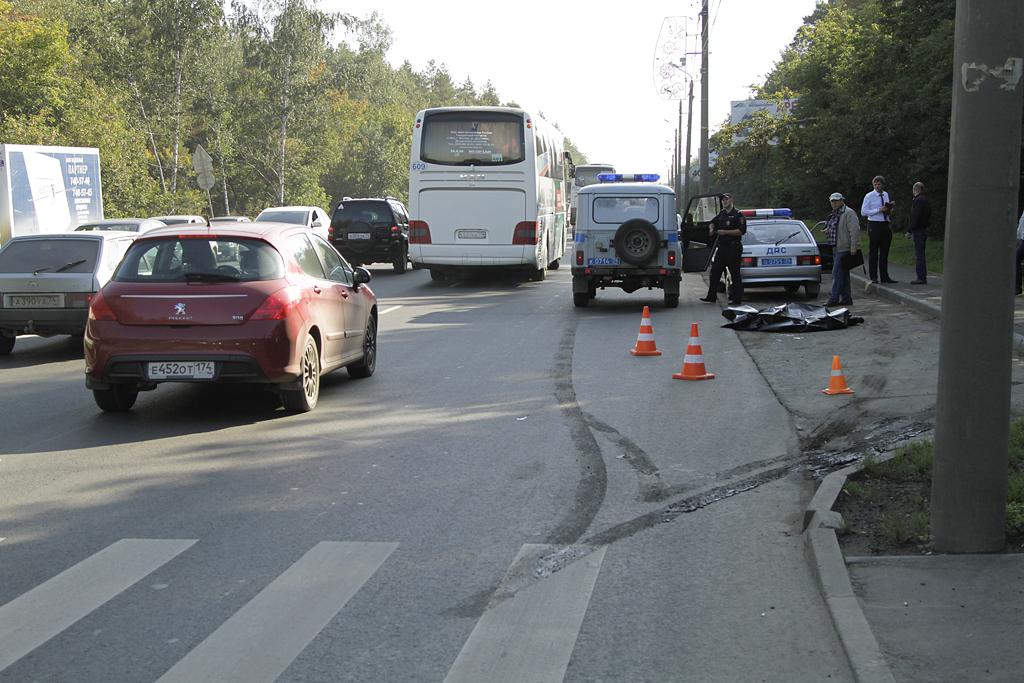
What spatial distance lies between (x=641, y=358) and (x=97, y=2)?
4710 cm

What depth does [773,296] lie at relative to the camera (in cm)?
2272

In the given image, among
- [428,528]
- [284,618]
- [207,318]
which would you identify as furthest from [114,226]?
[284,618]

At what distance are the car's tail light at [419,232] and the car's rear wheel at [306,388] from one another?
15.2 meters

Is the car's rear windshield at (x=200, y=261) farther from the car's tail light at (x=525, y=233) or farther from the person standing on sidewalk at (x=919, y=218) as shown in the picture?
the car's tail light at (x=525, y=233)

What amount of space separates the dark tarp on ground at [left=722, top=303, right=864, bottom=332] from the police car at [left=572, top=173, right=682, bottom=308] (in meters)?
2.87

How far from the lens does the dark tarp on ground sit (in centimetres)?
1667

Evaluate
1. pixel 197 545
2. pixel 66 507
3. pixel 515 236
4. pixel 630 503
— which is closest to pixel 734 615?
pixel 630 503

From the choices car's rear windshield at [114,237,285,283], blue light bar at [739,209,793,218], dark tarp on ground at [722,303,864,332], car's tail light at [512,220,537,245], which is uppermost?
car's rear windshield at [114,237,285,283]

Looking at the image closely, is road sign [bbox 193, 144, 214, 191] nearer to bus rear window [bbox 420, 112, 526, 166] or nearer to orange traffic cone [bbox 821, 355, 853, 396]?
bus rear window [bbox 420, 112, 526, 166]

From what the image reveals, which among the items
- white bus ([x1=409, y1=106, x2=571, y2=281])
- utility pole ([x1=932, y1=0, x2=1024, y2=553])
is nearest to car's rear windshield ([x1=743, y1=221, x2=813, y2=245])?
white bus ([x1=409, y1=106, x2=571, y2=281])

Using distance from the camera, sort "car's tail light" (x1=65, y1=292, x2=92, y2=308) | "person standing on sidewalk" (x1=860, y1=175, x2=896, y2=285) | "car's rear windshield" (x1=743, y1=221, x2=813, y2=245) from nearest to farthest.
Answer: "car's tail light" (x1=65, y1=292, x2=92, y2=308), "person standing on sidewalk" (x1=860, y1=175, x2=896, y2=285), "car's rear windshield" (x1=743, y1=221, x2=813, y2=245)

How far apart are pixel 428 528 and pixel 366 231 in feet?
81.2

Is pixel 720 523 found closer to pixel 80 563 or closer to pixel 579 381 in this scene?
pixel 80 563

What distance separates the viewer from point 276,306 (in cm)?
1000
